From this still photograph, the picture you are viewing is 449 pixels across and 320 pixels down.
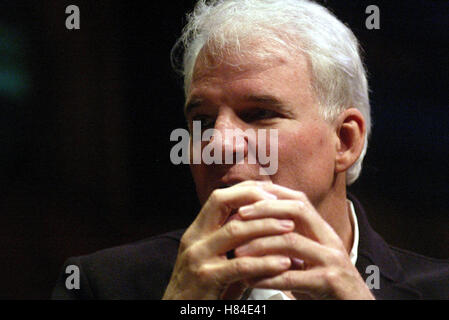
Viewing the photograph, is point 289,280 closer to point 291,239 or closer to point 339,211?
point 291,239

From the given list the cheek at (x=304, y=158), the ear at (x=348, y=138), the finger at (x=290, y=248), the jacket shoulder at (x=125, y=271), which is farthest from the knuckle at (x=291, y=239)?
the jacket shoulder at (x=125, y=271)

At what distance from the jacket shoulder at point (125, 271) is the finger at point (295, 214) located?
0.48 metres

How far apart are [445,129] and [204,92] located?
0.70 m

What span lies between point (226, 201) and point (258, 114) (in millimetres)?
311

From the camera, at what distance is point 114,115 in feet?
5.22

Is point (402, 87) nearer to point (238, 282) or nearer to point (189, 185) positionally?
point (189, 185)

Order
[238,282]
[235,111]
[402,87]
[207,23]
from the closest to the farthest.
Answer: [238,282] < [235,111] < [207,23] < [402,87]

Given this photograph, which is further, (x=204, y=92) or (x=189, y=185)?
(x=189, y=185)

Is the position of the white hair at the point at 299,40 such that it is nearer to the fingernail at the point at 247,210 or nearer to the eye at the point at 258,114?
the eye at the point at 258,114

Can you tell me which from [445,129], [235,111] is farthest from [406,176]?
[235,111]

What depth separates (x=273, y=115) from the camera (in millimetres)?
1365

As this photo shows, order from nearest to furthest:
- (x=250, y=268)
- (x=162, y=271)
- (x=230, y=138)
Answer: (x=250, y=268) < (x=230, y=138) < (x=162, y=271)

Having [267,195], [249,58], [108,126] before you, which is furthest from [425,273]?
[108,126]

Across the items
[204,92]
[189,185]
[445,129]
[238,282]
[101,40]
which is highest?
[101,40]
